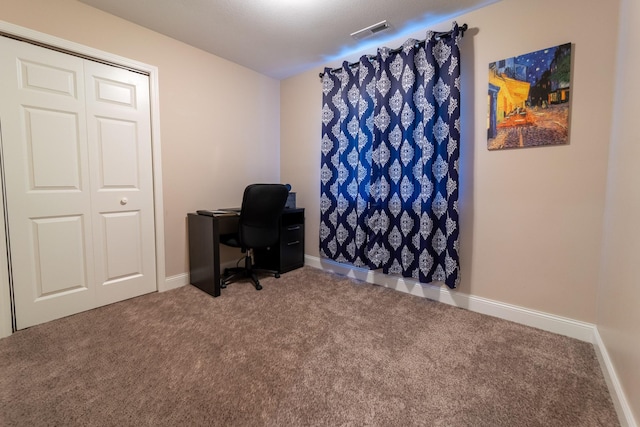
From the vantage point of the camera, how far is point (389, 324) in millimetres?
1967

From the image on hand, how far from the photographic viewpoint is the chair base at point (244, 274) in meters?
2.63

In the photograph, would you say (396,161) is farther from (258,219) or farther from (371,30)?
(258,219)

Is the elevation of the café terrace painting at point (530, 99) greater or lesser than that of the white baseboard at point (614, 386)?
greater

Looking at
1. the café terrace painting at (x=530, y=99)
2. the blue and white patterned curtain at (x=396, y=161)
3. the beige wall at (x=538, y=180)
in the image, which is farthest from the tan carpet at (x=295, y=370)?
the café terrace painting at (x=530, y=99)

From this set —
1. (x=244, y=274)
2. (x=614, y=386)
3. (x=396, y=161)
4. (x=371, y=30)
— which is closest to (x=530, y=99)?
(x=396, y=161)

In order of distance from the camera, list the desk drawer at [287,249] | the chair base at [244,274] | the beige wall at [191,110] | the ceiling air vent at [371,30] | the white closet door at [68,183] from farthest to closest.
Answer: the desk drawer at [287,249] → the chair base at [244,274] → the ceiling air vent at [371,30] → the beige wall at [191,110] → the white closet door at [68,183]

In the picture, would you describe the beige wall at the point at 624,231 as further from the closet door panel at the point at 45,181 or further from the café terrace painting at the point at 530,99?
the closet door panel at the point at 45,181

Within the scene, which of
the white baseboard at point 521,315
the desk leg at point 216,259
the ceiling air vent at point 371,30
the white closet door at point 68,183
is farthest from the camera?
the desk leg at point 216,259

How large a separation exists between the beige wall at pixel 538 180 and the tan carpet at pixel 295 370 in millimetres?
362

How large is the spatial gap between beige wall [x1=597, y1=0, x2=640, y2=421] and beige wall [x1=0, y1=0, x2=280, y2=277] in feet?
10.2

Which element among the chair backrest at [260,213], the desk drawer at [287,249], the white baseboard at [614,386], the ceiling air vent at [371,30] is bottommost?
the white baseboard at [614,386]

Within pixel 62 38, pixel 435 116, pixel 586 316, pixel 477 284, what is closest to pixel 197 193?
pixel 62 38

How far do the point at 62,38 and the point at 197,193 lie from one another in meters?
1.51

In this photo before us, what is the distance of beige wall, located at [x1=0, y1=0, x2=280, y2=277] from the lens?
1.99 metres
